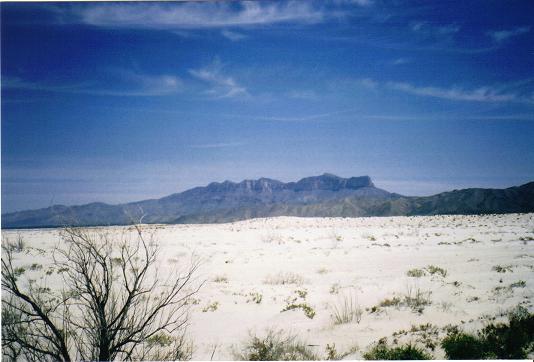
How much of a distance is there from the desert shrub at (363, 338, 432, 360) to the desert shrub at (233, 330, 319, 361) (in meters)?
0.91

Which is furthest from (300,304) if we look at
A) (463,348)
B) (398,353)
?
(463,348)

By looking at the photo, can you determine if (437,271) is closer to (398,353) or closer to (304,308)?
(304,308)

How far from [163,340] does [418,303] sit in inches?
202

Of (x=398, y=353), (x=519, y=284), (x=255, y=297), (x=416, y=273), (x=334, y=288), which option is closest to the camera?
(x=398, y=353)

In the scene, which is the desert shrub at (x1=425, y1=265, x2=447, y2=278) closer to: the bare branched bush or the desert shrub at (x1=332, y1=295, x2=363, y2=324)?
the desert shrub at (x1=332, y1=295, x2=363, y2=324)

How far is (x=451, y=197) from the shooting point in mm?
84375

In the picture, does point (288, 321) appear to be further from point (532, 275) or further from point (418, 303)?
point (532, 275)

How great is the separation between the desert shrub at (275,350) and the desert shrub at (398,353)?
908 millimetres

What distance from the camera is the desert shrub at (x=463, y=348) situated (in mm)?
Answer: 4559

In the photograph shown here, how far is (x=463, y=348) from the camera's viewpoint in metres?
4.61

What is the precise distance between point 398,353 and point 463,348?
2.97 feet

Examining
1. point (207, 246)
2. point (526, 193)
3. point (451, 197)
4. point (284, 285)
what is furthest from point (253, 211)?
point (284, 285)

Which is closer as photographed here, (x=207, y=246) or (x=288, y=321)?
(x=288, y=321)

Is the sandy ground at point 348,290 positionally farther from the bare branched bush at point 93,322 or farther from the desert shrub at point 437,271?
the bare branched bush at point 93,322
